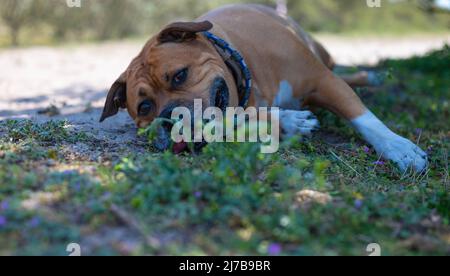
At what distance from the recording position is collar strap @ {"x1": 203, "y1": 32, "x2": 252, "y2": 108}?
4.21m

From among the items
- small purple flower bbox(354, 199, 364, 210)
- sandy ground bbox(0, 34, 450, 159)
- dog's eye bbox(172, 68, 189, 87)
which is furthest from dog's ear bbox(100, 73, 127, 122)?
small purple flower bbox(354, 199, 364, 210)

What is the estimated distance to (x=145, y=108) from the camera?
162 inches

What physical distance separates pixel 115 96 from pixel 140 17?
11.7 metres

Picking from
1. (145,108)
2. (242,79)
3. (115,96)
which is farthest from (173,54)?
(115,96)

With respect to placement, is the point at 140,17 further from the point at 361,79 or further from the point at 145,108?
the point at 145,108

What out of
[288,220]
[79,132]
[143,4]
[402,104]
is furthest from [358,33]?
[288,220]

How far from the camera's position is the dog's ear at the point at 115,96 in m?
4.36

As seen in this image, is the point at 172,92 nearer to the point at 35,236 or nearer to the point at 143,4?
the point at 35,236

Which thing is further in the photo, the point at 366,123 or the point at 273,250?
the point at 366,123

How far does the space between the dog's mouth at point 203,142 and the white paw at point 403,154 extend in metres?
1.21

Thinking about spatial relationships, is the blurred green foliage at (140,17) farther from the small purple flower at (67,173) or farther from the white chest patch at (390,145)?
the small purple flower at (67,173)

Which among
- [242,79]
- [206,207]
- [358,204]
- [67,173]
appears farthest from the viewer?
[242,79]

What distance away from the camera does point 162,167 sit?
123 inches

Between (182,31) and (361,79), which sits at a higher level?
(182,31)
